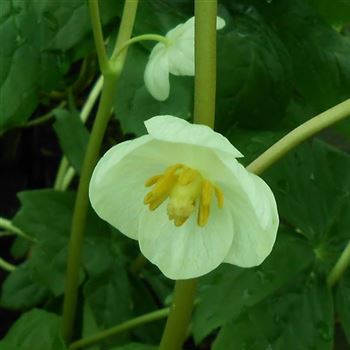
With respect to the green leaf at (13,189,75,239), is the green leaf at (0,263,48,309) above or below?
below

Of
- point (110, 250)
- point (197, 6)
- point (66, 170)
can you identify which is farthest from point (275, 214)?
point (66, 170)

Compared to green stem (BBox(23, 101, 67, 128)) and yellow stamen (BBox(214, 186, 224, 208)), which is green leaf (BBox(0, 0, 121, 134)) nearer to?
yellow stamen (BBox(214, 186, 224, 208))

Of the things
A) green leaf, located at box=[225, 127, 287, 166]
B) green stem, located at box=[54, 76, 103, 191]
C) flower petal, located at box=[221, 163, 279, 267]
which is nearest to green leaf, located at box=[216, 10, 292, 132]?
green leaf, located at box=[225, 127, 287, 166]

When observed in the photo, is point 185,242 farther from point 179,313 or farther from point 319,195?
point 319,195

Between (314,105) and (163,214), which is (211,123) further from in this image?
(314,105)

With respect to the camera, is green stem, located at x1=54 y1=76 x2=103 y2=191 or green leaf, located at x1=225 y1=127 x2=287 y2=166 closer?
green leaf, located at x1=225 y1=127 x2=287 y2=166

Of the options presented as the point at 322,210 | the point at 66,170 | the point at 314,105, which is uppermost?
the point at 314,105
